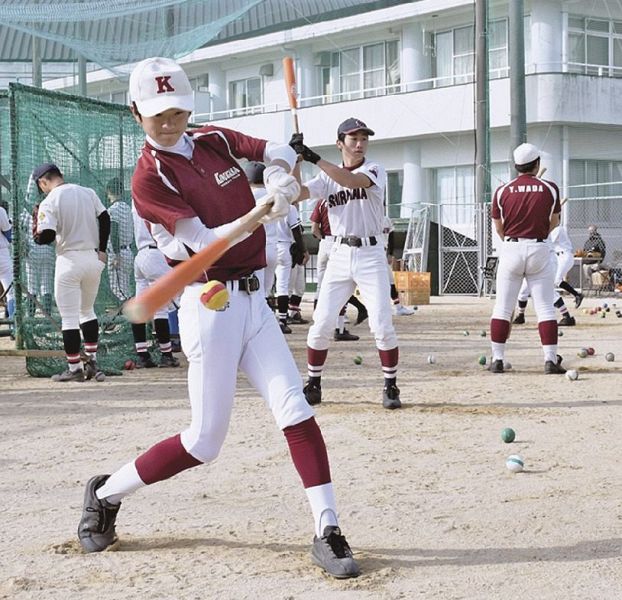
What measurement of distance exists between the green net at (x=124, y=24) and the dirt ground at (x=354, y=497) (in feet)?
31.3

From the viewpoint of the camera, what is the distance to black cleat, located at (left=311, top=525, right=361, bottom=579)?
467 centimetres

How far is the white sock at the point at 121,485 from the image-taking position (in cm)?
514

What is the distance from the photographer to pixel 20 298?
Answer: 39.1 feet

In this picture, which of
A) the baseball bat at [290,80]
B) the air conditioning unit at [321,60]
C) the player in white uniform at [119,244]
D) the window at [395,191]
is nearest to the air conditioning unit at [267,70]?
the air conditioning unit at [321,60]

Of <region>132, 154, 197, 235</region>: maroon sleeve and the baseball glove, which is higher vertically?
<region>132, 154, 197, 235</region>: maroon sleeve

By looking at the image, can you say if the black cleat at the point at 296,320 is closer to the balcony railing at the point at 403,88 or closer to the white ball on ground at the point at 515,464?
the white ball on ground at the point at 515,464

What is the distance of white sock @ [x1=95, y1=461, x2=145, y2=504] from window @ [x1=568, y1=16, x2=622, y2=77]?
3073 cm

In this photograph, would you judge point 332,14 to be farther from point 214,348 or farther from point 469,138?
point 214,348

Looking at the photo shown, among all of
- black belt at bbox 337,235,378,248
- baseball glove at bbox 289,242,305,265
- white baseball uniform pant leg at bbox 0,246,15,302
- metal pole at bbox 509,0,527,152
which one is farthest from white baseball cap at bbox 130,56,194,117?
metal pole at bbox 509,0,527,152

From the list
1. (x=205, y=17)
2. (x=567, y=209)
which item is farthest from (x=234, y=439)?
(x=567, y=209)

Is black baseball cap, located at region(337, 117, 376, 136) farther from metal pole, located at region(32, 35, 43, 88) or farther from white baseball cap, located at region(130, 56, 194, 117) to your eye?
metal pole, located at region(32, 35, 43, 88)

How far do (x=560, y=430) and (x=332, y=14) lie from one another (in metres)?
31.5

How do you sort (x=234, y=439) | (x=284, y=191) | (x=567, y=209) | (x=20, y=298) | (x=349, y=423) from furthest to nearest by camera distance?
(x=567, y=209) → (x=20, y=298) → (x=349, y=423) → (x=234, y=439) → (x=284, y=191)

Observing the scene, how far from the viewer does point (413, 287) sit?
24.7 metres
